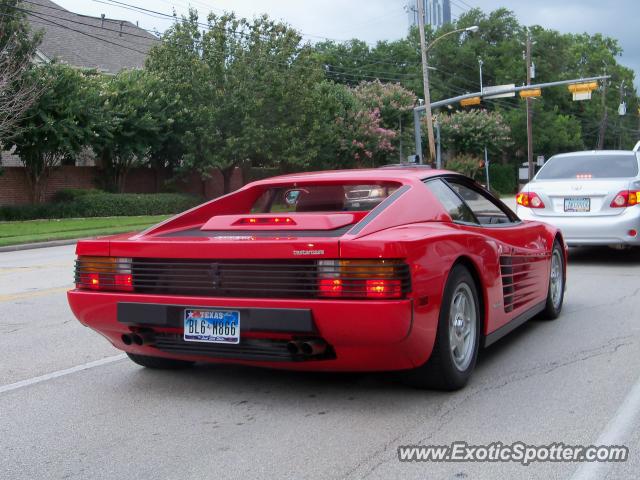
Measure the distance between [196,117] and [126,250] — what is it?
2934 cm

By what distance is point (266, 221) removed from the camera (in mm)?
5168

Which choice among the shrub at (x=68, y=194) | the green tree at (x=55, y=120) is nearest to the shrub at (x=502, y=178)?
the shrub at (x=68, y=194)

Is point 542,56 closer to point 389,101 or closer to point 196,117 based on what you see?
point 389,101

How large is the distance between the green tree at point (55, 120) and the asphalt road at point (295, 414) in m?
22.0

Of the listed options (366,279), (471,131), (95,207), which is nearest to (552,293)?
(366,279)

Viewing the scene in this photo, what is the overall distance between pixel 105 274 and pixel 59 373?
3.86 feet

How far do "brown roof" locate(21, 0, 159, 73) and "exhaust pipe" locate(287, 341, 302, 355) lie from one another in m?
33.8

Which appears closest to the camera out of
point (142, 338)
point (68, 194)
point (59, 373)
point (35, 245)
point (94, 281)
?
point (142, 338)

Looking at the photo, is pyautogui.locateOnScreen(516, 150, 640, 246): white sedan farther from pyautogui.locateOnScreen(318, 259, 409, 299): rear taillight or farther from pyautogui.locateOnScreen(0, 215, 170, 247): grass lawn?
pyautogui.locateOnScreen(0, 215, 170, 247): grass lawn

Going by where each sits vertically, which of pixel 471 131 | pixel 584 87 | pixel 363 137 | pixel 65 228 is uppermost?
pixel 584 87

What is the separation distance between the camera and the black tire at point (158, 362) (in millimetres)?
5688

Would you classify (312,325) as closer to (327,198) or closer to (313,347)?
(313,347)

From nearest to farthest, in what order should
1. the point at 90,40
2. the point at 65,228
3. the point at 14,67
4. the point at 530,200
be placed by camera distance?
the point at 530,200 → the point at 65,228 → the point at 14,67 → the point at 90,40

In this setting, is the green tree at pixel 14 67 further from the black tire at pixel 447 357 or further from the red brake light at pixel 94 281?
the black tire at pixel 447 357
